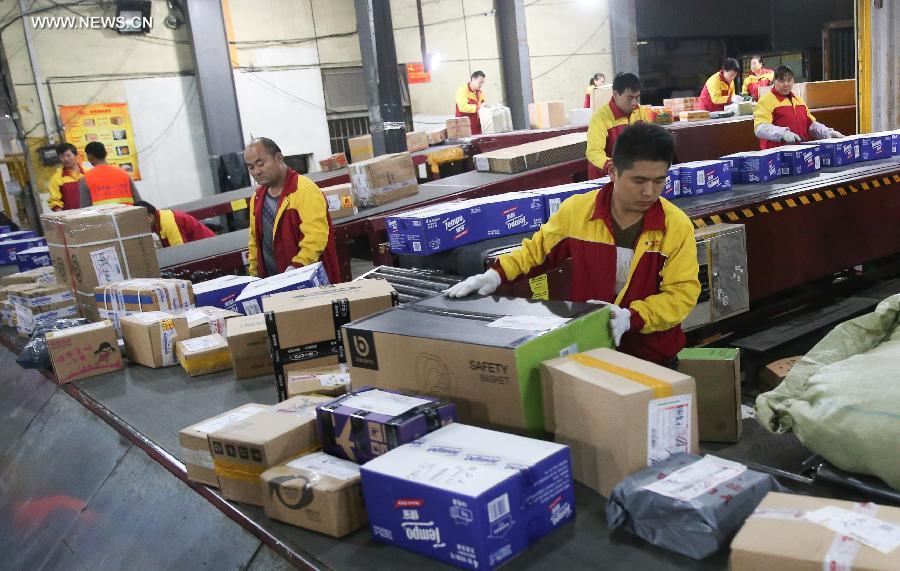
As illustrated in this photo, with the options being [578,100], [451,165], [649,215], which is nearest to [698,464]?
[649,215]

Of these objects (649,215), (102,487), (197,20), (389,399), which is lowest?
(102,487)

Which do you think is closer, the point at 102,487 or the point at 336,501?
the point at 336,501

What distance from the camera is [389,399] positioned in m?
2.14


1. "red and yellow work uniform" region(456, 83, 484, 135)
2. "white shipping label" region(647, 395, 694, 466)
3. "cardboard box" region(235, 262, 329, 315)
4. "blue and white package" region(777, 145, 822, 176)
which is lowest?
"white shipping label" region(647, 395, 694, 466)

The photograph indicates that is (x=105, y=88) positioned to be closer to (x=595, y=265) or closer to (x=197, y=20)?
(x=197, y=20)

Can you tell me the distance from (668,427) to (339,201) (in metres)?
5.12

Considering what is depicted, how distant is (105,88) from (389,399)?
12.2 metres

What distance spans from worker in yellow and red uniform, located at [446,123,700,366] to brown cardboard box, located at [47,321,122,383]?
7.09ft

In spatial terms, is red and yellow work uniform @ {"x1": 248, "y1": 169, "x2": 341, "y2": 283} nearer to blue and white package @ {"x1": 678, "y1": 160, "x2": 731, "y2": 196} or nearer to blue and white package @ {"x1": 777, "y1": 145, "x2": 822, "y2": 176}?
blue and white package @ {"x1": 678, "y1": 160, "x2": 731, "y2": 196}

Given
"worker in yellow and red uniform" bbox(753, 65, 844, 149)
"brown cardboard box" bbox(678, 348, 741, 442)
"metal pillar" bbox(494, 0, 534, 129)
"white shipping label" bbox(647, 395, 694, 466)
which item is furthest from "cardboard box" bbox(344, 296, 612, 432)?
"metal pillar" bbox(494, 0, 534, 129)

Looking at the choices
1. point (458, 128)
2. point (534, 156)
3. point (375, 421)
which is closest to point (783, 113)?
point (534, 156)

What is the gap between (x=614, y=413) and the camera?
1859mm

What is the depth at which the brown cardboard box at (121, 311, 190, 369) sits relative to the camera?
12.9 ft

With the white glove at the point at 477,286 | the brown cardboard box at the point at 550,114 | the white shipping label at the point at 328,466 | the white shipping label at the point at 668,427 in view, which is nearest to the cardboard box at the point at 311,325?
the white glove at the point at 477,286
